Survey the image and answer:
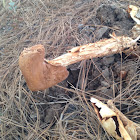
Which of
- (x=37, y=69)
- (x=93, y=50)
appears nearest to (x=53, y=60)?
(x=37, y=69)

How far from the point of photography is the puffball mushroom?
1437 millimetres

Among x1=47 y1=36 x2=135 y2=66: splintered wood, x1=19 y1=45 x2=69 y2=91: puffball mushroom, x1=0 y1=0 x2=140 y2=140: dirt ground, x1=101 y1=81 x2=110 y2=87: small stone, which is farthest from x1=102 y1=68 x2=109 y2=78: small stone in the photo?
x1=19 y1=45 x2=69 y2=91: puffball mushroom

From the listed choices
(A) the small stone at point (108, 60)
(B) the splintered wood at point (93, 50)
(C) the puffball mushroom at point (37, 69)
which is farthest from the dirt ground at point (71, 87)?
(C) the puffball mushroom at point (37, 69)

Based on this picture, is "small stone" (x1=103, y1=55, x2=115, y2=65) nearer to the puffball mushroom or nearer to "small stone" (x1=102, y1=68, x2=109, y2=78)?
"small stone" (x1=102, y1=68, x2=109, y2=78)

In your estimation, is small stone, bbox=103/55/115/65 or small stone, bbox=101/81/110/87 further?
small stone, bbox=103/55/115/65

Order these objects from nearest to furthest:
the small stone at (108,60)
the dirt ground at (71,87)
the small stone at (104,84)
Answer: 1. the dirt ground at (71,87)
2. the small stone at (104,84)
3. the small stone at (108,60)

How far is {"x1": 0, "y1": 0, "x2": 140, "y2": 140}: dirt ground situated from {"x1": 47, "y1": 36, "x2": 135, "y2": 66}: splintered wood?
0.62 feet

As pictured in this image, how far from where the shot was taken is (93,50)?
5.72ft

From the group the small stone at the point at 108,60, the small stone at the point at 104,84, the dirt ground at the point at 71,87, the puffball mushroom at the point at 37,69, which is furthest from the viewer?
the small stone at the point at 108,60

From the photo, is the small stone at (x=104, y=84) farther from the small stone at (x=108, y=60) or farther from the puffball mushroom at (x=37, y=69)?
the puffball mushroom at (x=37, y=69)

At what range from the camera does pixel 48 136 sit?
166cm

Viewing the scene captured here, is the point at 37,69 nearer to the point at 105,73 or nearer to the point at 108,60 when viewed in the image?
the point at 105,73

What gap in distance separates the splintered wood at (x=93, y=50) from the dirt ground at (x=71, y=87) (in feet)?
0.62

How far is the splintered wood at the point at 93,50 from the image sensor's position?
1.70 m
